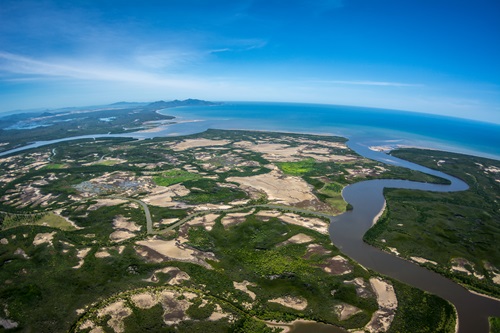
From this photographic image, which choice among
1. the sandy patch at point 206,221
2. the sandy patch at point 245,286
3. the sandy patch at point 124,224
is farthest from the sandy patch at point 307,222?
the sandy patch at point 124,224

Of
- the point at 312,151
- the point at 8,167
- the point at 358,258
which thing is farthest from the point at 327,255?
the point at 8,167

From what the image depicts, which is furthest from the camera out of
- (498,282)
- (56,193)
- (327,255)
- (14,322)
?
(56,193)

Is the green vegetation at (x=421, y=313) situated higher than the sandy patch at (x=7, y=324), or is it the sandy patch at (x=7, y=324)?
the green vegetation at (x=421, y=313)

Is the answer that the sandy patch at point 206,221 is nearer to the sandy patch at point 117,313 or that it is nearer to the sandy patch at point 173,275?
the sandy patch at point 173,275

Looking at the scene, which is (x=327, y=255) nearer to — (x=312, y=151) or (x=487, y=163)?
(x=312, y=151)

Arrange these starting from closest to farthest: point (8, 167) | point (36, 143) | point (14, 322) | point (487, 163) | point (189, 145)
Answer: point (14, 322) → point (8, 167) → point (487, 163) → point (189, 145) → point (36, 143)

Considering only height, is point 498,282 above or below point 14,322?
above

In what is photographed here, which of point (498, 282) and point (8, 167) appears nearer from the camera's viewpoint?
point (498, 282)

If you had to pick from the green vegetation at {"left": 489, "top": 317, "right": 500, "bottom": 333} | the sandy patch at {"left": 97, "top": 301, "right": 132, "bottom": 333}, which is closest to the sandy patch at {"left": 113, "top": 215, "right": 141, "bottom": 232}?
the sandy patch at {"left": 97, "top": 301, "right": 132, "bottom": 333}
